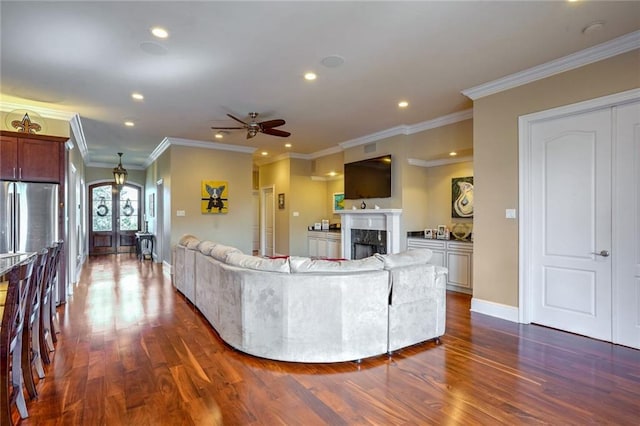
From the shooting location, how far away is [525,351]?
3078 mm

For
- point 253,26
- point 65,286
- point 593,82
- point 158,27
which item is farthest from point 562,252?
point 65,286

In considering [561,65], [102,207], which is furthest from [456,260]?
[102,207]

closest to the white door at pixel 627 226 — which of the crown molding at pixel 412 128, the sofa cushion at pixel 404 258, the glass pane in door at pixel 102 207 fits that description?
the sofa cushion at pixel 404 258

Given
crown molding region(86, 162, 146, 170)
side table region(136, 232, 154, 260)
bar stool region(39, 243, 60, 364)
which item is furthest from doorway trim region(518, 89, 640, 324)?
crown molding region(86, 162, 146, 170)

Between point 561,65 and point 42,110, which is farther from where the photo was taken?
point 42,110

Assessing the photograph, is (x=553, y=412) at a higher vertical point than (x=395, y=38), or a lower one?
lower

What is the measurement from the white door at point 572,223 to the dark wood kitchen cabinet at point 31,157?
5.96 meters

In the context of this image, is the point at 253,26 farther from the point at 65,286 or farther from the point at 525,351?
the point at 65,286

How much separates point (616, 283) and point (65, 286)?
21.8 feet

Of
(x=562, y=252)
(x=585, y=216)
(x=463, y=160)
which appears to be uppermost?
(x=463, y=160)

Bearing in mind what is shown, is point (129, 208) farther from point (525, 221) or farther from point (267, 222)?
point (525, 221)

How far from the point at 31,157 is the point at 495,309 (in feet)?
20.2

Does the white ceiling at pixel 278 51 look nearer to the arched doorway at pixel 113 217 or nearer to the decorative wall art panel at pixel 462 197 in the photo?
the decorative wall art panel at pixel 462 197

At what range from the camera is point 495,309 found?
4082 millimetres
